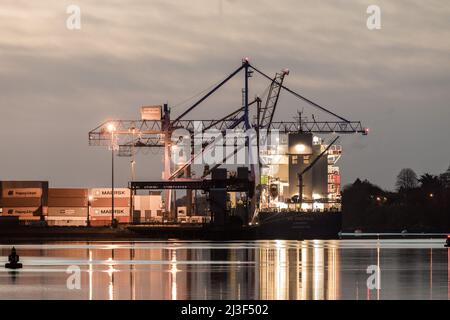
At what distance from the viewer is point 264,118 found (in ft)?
538

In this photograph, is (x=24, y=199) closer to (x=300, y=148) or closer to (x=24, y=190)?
(x=24, y=190)

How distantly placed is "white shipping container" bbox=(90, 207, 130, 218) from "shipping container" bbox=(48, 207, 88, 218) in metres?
1.44

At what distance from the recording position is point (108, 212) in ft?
538

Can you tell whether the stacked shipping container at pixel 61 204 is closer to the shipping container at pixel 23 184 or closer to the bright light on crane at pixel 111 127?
the shipping container at pixel 23 184

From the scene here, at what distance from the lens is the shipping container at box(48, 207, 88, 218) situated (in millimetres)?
161500

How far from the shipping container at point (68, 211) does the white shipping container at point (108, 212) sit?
1.44 metres

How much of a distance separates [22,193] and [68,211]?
677cm

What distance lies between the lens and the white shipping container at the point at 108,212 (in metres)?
163
